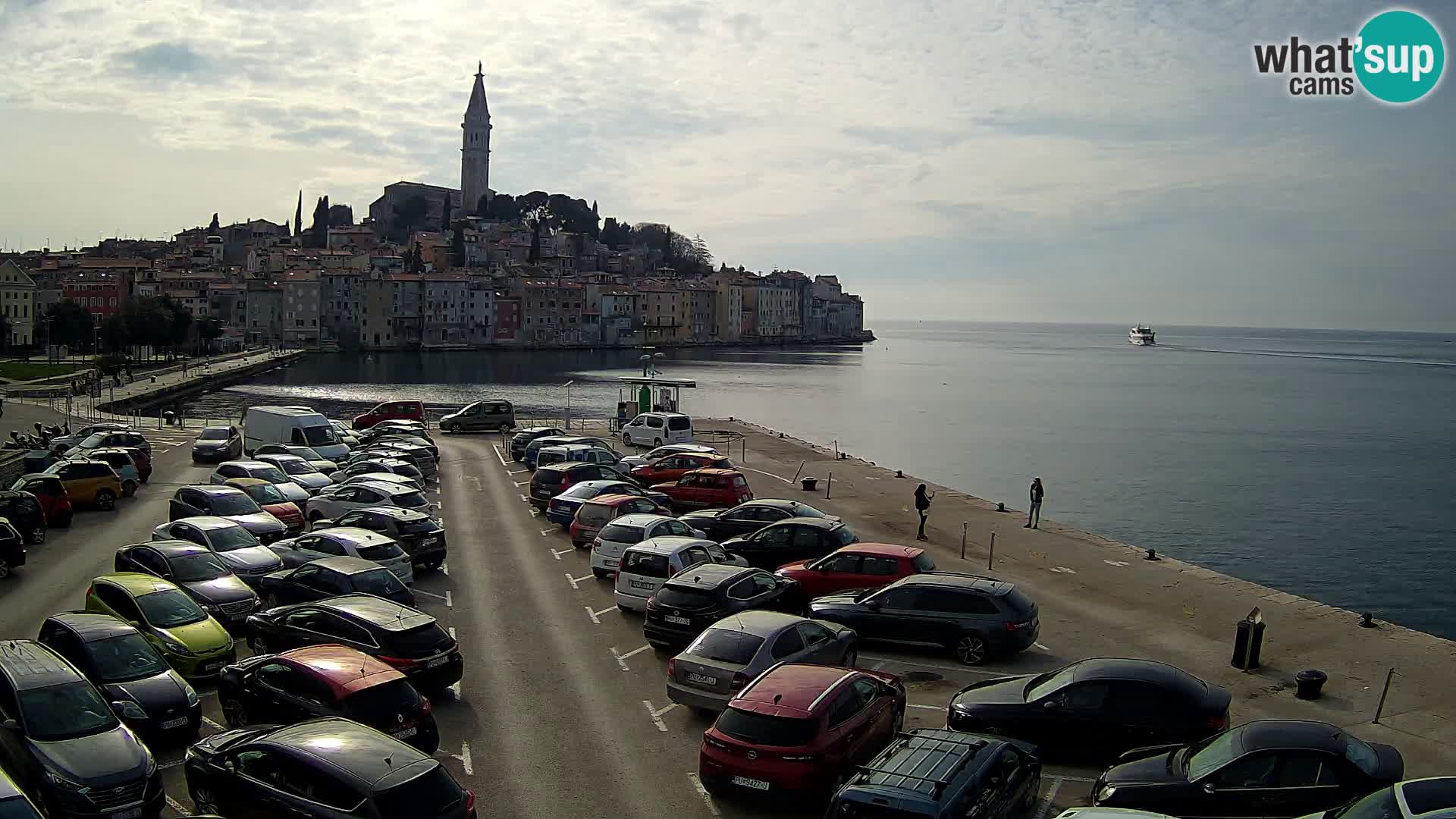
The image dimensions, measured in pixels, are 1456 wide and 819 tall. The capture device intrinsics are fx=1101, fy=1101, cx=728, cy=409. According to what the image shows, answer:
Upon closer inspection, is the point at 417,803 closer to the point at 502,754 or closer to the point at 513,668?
the point at 502,754

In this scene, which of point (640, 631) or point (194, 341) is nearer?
point (640, 631)

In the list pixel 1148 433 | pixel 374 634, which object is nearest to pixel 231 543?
pixel 374 634

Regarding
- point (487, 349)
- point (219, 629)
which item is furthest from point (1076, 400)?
point (219, 629)

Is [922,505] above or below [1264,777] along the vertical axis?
below

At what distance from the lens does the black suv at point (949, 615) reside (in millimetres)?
14523

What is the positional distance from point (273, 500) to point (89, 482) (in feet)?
17.1

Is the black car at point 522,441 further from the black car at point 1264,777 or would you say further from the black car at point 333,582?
the black car at point 1264,777

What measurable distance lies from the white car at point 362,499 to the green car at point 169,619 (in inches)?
327

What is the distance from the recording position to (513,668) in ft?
46.2

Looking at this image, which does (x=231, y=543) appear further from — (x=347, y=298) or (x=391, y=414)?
(x=347, y=298)

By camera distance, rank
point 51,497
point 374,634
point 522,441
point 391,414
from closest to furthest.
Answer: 1. point 374,634
2. point 51,497
3. point 522,441
4. point 391,414

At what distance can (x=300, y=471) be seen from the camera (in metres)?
28.5

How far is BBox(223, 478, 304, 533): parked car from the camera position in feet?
75.2

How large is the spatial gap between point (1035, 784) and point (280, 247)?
20340 cm
